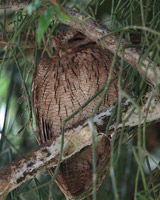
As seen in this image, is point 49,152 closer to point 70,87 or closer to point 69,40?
point 70,87

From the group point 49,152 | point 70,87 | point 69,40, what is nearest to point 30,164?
point 49,152

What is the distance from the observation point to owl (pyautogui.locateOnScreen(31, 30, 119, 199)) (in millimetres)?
2012

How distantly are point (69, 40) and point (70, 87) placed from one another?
0.26 metres

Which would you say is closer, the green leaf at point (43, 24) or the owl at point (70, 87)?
the green leaf at point (43, 24)

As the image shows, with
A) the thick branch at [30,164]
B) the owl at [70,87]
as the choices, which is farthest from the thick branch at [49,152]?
the owl at [70,87]

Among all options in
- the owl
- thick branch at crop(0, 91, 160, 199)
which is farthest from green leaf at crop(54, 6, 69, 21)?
the owl

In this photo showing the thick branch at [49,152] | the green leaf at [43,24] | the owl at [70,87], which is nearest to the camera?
the green leaf at [43,24]

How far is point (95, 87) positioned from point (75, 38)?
29 cm

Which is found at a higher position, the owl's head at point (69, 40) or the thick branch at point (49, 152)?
the owl's head at point (69, 40)

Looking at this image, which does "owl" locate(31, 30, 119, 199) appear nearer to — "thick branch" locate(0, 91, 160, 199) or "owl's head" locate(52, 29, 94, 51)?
"owl's head" locate(52, 29, 94, 51)

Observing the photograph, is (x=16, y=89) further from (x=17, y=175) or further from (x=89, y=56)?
(x=17, y=175)

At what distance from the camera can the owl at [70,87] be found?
201 centimetres

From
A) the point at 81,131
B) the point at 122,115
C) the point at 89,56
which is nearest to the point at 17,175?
the point at 81,131

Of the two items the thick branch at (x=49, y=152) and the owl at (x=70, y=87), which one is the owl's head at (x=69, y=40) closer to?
the owl at (x=70, y=87)
